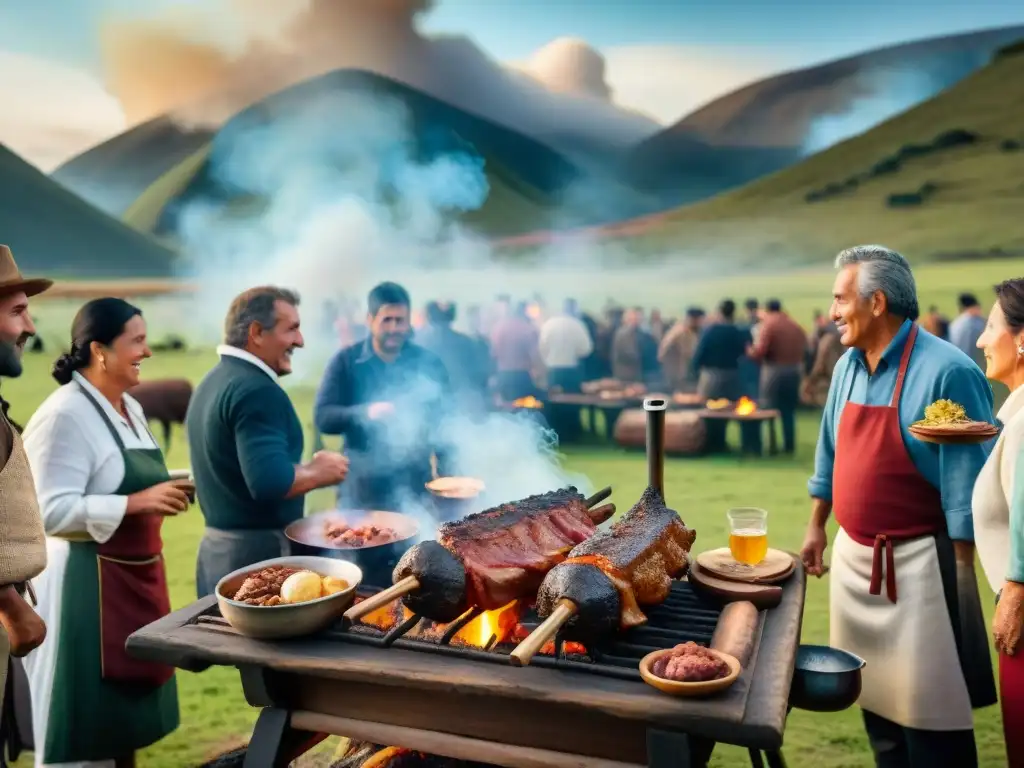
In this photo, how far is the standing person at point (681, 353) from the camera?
13.9 meters

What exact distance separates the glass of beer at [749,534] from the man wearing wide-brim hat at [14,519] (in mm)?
2352

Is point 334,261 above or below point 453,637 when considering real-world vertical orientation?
above

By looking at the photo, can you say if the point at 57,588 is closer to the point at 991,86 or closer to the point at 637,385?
the point at 637,385

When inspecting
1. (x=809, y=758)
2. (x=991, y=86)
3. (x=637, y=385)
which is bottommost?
(x=809, y=758)

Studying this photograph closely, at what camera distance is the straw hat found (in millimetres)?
2660

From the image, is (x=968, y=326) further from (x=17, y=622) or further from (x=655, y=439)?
(x=17, y=622)

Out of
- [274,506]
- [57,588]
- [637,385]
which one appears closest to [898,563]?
[274,506]

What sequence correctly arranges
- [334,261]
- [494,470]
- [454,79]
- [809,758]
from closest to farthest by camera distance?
[809,758], [494,470], [334,261], [454,79]

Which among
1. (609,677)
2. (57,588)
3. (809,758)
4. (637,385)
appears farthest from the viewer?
(637,385)

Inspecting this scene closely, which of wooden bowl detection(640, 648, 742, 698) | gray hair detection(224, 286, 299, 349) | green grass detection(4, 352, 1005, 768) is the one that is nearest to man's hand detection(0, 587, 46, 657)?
gray hair detection(224, 286, 299, 349)

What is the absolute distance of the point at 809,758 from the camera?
3918mm

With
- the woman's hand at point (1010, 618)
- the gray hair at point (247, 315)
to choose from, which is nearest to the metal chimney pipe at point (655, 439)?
the woman's hand at point (1010, 618)

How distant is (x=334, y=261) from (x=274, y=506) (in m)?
15.8

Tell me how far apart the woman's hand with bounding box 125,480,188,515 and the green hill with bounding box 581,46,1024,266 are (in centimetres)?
1977
